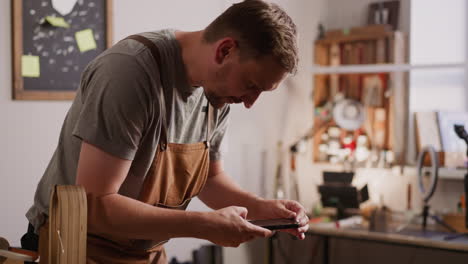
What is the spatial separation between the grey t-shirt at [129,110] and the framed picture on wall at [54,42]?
1.19m

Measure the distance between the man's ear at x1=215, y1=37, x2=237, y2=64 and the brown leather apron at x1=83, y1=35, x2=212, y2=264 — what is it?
158 millimetres

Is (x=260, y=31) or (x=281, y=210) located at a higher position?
(x=260, y=31)

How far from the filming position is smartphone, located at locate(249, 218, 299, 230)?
5.61 ft

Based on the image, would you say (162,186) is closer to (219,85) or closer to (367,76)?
(219,85)

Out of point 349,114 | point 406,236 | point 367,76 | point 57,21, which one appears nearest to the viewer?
point 57,21

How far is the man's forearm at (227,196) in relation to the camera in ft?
6.57

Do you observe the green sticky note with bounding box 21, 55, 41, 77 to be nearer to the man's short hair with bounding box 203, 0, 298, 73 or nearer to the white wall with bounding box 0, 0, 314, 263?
the white wall with bounding box 0, 0, 314, 263

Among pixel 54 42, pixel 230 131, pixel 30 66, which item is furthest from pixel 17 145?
pixel 230 131

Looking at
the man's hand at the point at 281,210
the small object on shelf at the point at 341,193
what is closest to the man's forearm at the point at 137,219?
the man's hand at the point at 281,210

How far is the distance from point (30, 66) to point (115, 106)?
1.45 metres

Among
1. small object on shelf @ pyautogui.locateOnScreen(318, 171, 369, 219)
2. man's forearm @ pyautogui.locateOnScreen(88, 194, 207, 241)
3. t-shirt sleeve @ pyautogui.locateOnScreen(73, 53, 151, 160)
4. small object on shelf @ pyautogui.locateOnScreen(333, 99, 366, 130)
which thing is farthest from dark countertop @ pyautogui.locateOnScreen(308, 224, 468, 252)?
t-shirt sleeve @ pyautogui.locateOnScreen(73, 53, 151, 160)

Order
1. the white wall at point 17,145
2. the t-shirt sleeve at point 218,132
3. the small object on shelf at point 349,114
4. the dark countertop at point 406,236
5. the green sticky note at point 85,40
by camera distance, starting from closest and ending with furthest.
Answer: the t-shirt sleeve at point 218,132 → the white wall at point 17,145 → the green sticky note at point 85,40 → the dark countertop at point 406,236 → the small object on shelf at point 349,114

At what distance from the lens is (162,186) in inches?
70.7

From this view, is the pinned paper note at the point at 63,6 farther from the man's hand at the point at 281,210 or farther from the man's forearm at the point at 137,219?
the man's forearm at the point at 137,219
